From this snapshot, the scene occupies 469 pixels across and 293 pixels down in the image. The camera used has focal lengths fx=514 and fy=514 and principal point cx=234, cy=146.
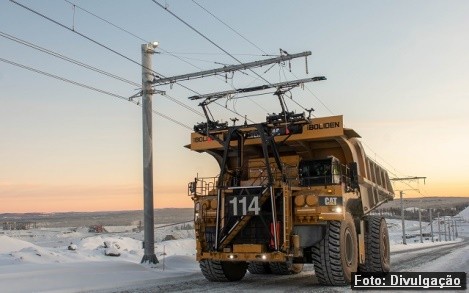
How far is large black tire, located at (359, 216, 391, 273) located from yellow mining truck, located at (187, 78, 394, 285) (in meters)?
0.45

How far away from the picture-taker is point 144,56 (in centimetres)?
1714

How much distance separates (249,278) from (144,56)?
830 centimetres

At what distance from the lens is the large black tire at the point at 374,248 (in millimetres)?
13531

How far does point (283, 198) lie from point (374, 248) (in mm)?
4675

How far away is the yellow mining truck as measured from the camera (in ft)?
34.0

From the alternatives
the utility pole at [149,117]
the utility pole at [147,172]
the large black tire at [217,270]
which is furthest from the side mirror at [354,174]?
the utility pole at [147,172]

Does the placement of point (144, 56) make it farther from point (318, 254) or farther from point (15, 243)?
point (15, 243)

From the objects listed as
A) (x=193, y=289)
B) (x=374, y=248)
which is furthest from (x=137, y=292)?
(x=374, y=248)

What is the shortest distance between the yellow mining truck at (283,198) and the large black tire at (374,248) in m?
0.45

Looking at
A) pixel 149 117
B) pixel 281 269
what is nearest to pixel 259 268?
pixel 281 269

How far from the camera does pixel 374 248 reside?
44.8 feet

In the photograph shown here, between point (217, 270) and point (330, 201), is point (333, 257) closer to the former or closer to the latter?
point (330, 201)

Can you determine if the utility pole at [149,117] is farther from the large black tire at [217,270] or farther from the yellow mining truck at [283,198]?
the large black tire at [217,270]

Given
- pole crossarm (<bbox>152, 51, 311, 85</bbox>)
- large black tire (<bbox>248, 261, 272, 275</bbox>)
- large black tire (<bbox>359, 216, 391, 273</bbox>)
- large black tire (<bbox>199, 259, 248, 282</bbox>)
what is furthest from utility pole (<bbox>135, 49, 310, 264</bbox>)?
large black tire (<bbox>359, 216, 391, 273</bbox>)
